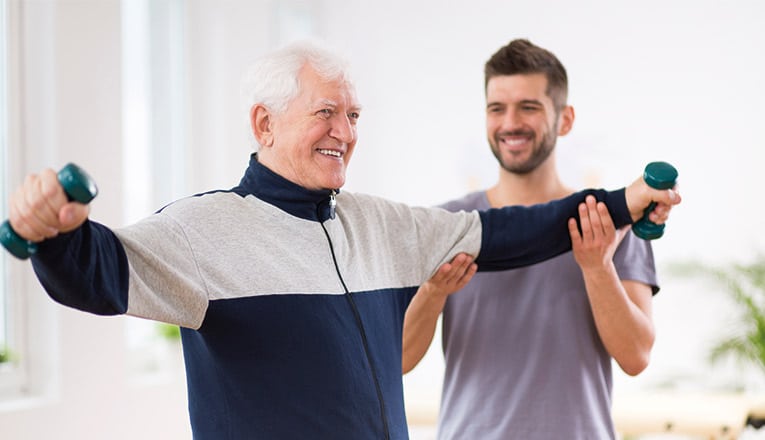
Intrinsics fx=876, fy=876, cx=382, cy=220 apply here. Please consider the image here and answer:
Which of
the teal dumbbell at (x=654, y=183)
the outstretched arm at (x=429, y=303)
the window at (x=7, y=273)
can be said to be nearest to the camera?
the teal dumbbell at (x=654, y=183)

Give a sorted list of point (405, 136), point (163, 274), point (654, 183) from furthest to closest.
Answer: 1. point (405, 136)
2. point (654, 183)
3. point (163, 274)

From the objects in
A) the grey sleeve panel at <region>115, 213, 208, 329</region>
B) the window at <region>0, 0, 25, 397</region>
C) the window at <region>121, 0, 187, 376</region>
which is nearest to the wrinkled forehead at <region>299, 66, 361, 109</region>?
the grey sleeve panel at <region>115, 213, 208, 329</region>

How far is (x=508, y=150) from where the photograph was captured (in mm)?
1913

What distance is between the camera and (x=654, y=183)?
1.66 meters

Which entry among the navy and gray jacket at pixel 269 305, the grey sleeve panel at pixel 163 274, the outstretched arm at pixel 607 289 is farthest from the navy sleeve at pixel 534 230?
the grey sleeve panel at pixel 163 274

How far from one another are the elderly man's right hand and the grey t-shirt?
1.03 meters

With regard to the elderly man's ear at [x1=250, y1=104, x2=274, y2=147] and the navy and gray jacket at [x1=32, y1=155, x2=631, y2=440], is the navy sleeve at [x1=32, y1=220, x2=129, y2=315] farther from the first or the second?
the elderly man's ear at [x1=250, y1=104, x2=274, y2=147]

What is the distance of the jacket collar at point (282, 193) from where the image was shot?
5.01ft

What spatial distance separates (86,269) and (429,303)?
89 cm

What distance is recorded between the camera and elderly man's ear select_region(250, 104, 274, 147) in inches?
62.1

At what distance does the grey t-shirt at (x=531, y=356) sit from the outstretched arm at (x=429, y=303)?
0.19 ft

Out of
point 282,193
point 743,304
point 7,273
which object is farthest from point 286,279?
point 743,304

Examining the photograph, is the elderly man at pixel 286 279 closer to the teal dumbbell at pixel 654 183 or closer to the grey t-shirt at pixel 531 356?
the teal dumbbell at pixel 654 183

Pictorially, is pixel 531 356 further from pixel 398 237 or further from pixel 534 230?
pixel 398 237
